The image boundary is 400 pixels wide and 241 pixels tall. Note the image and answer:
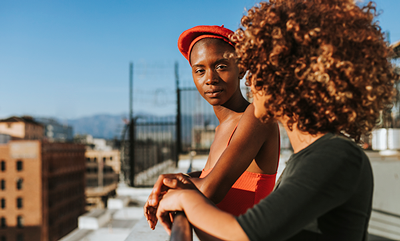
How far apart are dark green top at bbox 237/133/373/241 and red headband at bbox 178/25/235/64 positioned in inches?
29.2

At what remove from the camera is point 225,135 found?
4.46 ft

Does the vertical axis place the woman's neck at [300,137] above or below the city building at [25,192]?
above

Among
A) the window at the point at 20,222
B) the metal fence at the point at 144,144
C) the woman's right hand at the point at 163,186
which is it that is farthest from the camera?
the window at the point at 20,222

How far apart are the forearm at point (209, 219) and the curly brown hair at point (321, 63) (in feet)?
1.11

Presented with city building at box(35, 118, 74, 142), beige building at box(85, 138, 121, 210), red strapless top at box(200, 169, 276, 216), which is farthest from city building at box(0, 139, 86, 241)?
red strapless top at box(200, 169, 276, 216)

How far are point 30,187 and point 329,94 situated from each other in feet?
189

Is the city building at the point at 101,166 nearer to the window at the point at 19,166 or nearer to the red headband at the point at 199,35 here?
the window at the point at 19,166

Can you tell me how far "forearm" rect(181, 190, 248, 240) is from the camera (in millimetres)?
706

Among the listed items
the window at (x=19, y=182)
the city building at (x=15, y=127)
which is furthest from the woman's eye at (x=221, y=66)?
the city building at (x=15, y=127)

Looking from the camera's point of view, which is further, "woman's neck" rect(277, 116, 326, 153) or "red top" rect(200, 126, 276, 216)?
"red top" rect(200, 126, 276, 216)

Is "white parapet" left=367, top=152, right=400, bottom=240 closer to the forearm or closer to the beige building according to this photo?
the forearm

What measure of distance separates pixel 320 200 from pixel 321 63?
342 millimetres

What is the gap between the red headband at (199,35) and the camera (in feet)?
4.34

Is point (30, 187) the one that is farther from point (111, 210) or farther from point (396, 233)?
point (396, 233)
